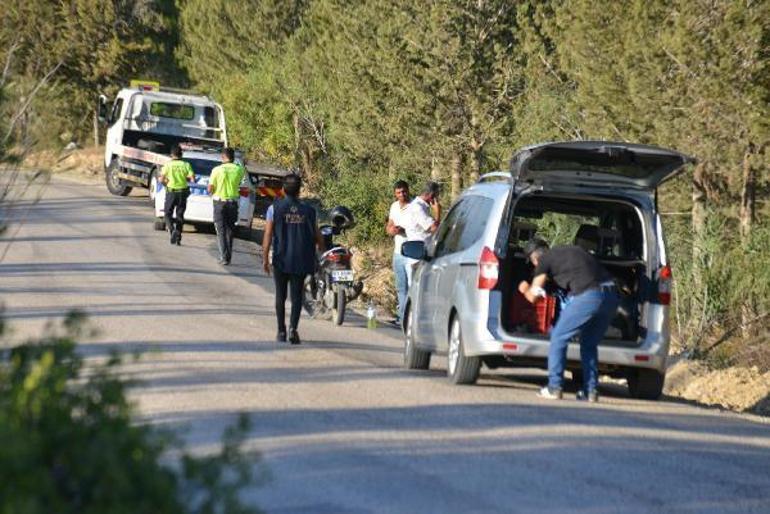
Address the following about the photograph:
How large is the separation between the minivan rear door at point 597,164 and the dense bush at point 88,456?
26.7ft

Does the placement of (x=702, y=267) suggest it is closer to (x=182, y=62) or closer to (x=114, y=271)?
(x=114, y=271)

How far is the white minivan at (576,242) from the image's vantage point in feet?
44.6

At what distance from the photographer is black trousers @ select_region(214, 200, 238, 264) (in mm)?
26312

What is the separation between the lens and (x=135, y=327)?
17531 millimetres

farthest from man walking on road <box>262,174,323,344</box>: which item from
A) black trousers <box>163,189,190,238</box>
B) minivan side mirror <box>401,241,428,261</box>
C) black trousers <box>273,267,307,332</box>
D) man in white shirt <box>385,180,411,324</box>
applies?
black trousers <box>163,189,190,238</box>

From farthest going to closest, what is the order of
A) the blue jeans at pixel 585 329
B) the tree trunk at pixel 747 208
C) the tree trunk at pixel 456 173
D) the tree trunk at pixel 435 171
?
the tree trunk at pixel 435 171, the tree trunk at pixel 456 173, the tree trunk at pixel 747 208, the blue jeans at pixel 585 329

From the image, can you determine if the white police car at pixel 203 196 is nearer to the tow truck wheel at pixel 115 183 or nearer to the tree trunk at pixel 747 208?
the tow truck wheel at pixel 115 183

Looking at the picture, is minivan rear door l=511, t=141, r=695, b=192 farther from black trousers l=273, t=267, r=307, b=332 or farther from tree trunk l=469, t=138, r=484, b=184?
tree trunk l=469, t=138, r=484, b=184

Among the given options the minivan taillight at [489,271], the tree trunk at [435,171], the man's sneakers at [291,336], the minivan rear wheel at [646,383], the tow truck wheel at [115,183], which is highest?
the tree trunk at [435,171]

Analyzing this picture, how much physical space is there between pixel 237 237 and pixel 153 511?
29.5 m

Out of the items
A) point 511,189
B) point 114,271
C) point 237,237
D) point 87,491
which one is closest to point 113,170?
point 237,237

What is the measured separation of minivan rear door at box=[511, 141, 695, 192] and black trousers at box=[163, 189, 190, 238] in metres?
16.3

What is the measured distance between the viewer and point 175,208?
97.8 ft

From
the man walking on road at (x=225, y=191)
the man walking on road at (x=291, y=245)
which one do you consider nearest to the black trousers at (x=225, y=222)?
the man walking on road at (x=225, y=191)
